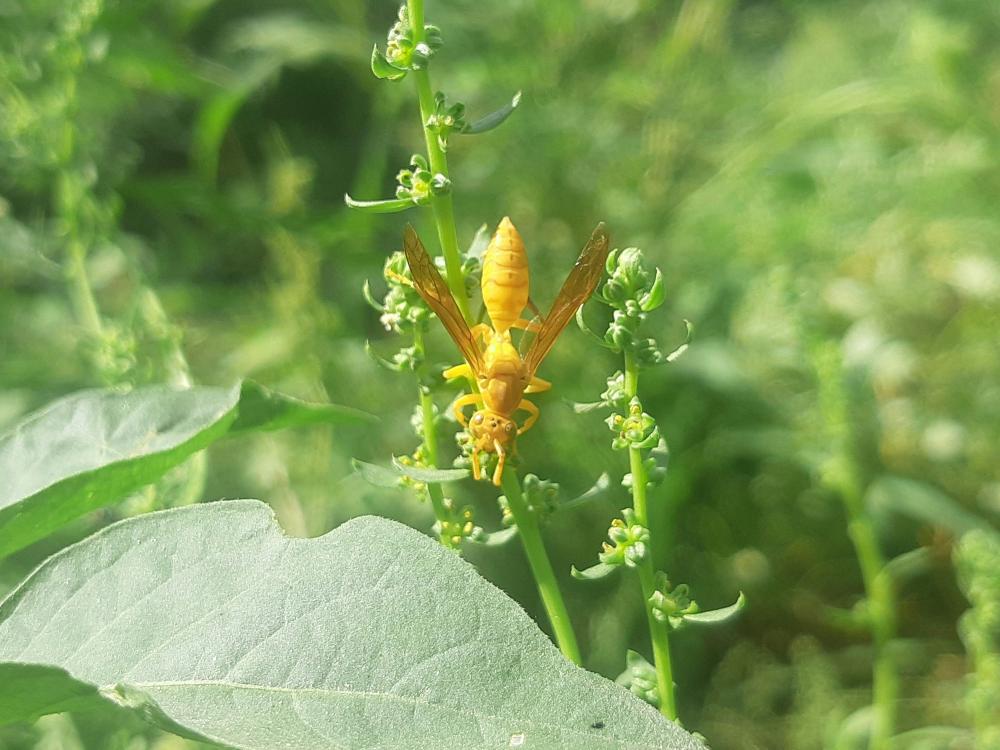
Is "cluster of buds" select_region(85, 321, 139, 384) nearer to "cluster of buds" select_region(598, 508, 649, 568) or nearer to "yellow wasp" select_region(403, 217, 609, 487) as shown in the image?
"yellow wasp" select_region(403, 217, 609, 487)

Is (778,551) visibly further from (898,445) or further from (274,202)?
(274,202)

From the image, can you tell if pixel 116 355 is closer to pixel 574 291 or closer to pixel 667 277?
pixel 574 291

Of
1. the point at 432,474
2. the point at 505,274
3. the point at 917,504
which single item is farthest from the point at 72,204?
the point at 917,504

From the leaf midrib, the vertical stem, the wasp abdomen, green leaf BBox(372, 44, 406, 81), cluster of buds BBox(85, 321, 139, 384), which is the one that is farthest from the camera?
the vertical stem

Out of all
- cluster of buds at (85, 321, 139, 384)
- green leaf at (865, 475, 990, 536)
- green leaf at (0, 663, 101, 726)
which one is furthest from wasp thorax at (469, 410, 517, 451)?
green leaf at (865, 475, 990, 536)

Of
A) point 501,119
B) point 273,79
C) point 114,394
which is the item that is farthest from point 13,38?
point 501,119

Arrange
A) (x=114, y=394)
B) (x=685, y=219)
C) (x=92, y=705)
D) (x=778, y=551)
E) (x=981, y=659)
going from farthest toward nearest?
1. (x=685, y=219)
2. (x=778, y=551)
3. (x=981, y=659)
4. (x=114, y=394)
5. (x=92, y=705)

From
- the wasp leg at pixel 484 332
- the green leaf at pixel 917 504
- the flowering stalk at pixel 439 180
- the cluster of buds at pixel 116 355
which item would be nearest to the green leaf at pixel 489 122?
the flowering stalk at pixel 439 180
